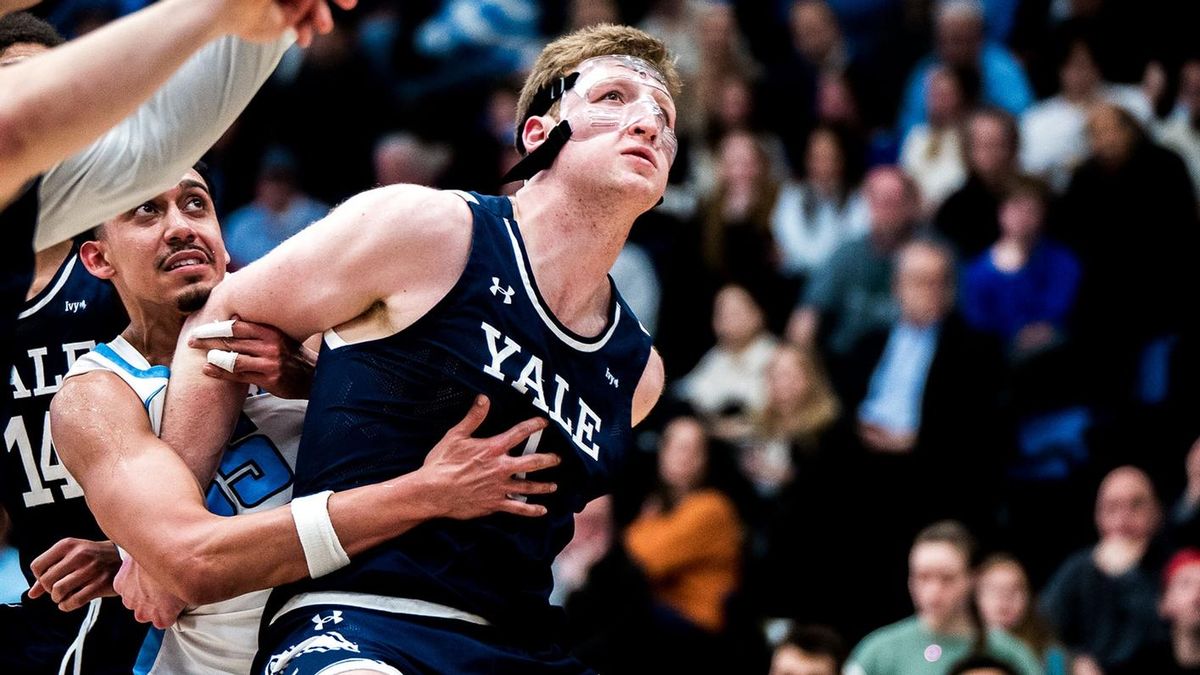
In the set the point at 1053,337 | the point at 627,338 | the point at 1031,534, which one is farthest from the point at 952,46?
the point at 627,338

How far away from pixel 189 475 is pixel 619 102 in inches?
63.6

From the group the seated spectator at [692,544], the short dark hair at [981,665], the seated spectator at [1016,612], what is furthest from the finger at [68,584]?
the seated spectator at [692,544]

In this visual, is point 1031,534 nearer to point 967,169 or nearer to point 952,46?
point 967,169

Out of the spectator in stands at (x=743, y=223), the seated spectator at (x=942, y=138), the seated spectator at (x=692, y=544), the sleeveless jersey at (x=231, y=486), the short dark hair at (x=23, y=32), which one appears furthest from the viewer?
the spectator in stands at (x=743, y=223)

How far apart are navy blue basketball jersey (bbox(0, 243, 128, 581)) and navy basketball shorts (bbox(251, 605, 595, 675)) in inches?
41.9

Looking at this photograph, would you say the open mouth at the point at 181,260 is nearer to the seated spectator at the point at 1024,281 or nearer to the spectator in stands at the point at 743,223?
the seated spectator at the point at 1024,281

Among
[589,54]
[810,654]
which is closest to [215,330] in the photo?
[589,54]

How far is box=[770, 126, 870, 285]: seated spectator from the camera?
12242 mm

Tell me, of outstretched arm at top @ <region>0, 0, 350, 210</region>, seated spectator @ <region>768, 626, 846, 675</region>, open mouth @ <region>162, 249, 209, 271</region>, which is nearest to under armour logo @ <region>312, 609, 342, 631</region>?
open mouth @ <region>162, 249, 209, 271</region>

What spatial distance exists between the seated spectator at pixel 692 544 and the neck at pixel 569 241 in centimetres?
562

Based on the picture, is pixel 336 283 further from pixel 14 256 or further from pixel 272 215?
pixel 272 215

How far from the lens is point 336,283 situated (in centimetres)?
426

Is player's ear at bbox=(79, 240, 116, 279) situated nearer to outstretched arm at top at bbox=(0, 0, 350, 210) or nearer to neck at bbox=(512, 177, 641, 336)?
neck at bbox=(512, 177, 641, 336)

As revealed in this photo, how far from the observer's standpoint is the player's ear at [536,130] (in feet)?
16.1
